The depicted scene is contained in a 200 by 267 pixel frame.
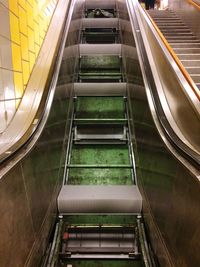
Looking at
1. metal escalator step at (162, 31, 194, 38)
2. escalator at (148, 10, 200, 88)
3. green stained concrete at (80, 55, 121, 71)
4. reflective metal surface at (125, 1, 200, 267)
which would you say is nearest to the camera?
reflective metal surface at (125, 1, 200, 267)

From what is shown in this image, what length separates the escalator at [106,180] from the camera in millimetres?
1479

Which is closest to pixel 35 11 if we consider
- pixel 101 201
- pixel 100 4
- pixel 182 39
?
pixel 101 201

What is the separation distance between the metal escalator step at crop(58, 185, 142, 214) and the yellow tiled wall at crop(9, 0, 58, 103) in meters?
1.24

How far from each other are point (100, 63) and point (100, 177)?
2.70 meters

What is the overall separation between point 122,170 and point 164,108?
3.55 feet

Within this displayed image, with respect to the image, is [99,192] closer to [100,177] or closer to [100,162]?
[100,177]

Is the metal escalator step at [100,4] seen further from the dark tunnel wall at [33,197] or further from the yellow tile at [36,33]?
the dark tunnel wall at [33,197]

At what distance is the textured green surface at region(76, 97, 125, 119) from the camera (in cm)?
388

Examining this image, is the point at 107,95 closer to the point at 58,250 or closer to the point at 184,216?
the point at 58,250

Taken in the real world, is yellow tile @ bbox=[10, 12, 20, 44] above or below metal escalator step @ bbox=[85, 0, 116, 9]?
below

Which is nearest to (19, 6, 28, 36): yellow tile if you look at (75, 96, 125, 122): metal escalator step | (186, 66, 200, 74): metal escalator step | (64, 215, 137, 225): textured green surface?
(75, 96, 125, 122): metal escalator step

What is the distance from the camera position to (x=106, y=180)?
2939 mm

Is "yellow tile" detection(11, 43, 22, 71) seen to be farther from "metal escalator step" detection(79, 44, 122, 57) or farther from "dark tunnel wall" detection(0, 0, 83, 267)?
"metal escalator step" detection(79, 44, 122, 57)

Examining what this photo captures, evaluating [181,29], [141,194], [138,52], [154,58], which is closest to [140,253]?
[141,194]
